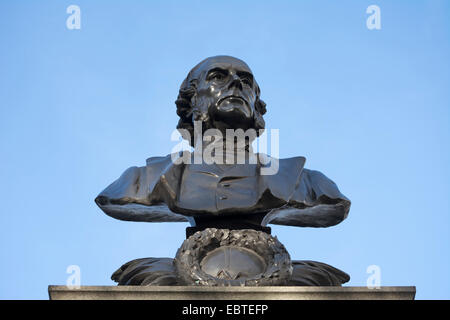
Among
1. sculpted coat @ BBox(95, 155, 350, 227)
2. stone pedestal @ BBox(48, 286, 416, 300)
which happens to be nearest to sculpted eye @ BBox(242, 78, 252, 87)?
sculpted coat @ BBox(95, 155, 350, 227)

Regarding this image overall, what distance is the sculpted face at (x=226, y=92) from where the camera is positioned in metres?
11.9

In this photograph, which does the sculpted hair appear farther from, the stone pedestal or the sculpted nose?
the stone pedestal

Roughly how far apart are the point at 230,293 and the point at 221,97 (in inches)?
159

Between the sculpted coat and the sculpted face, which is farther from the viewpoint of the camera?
the sculpted face

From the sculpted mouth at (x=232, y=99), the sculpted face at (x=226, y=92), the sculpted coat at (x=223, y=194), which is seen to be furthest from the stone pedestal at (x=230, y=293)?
the sculpted mouth at (x=232, y=99)

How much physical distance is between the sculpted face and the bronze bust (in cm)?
1

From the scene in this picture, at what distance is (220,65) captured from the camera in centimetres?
1230

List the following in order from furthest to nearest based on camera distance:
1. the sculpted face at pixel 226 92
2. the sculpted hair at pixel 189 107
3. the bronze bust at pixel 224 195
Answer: the sculpted hair at pixel 189 107, the sculpted face at pixel 226 92, the bronze bust at pixel 224 195

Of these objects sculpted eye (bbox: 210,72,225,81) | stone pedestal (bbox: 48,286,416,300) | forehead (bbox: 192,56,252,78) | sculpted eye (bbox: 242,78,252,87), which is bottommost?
stone pedestal (bbox: 48,286,416,300)

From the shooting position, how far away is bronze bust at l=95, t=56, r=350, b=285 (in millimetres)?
10000

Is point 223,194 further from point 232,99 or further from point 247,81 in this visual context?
point 247,81

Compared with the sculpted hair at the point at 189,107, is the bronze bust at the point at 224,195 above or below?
below

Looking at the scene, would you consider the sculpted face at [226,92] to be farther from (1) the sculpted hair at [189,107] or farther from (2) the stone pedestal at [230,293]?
(2) the stone pedestal at [230,293]
